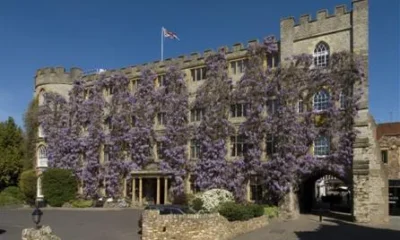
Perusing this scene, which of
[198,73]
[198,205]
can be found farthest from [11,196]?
[198,205]

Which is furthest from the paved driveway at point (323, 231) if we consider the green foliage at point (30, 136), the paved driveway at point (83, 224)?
the green foliage at point (30, 136)

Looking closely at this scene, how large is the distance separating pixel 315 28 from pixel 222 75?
826cm

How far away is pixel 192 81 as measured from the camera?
137 feet

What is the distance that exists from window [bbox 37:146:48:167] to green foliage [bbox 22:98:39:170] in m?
0.61

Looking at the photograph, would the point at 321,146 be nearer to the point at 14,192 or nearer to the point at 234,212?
the point at 234,212

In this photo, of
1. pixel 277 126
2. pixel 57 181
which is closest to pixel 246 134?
pixel 277 126

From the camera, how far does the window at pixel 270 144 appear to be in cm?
3506

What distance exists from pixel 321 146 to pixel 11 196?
105ft

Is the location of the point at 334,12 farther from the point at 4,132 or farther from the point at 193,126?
the point at 4,132

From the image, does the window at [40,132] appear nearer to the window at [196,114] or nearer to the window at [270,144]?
the window at [196,114]

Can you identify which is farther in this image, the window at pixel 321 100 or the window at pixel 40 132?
the window at pixel 40 132

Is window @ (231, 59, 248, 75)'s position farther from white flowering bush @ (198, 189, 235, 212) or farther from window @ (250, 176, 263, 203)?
white flowering bush @ (198, 189, 235, 212)

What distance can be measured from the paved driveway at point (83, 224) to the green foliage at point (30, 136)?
13.8 metres

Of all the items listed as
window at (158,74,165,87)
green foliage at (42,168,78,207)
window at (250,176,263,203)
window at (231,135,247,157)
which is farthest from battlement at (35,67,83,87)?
window at (250,176,263,203)
